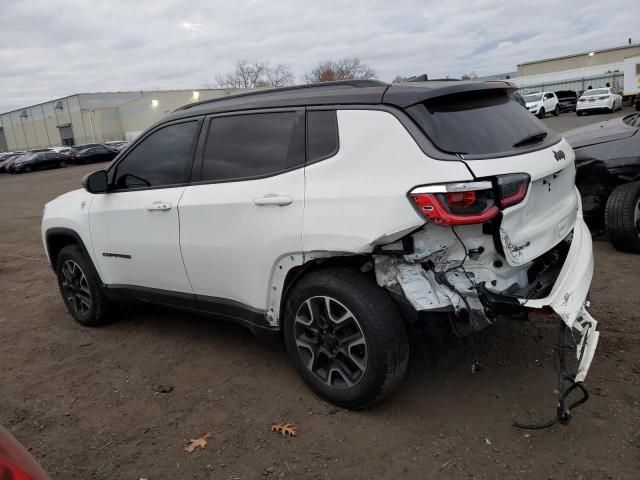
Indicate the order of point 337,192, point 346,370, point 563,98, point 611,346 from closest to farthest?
point 337,192
point 346,370
point 611,346
point 563,98

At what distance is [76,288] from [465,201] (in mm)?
3696

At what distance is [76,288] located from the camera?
486 centimetres

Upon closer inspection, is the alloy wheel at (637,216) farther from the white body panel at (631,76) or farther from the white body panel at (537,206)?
the white body panel at (631,76)

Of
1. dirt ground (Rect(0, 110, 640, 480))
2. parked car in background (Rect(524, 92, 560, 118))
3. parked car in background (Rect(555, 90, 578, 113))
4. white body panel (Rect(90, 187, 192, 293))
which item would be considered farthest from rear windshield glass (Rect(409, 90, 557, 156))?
parked car in background (Rect(555, 90, 578, 113))

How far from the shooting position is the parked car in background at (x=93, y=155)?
39094 millimetres

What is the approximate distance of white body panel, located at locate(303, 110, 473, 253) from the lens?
8.80ft

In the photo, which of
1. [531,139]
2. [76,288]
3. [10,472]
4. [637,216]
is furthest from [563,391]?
[76,288]

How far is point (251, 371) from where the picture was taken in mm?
3795

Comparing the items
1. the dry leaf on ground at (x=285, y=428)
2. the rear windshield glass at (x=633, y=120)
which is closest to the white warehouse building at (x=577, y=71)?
the rear windshield glass at (x=633, y=120)

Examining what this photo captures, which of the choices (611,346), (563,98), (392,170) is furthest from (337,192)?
(563,98)

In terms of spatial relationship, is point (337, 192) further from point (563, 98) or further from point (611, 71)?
point (611, 71)

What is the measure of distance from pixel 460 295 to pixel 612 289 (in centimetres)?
263

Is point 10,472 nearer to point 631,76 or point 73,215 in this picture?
point 73,215

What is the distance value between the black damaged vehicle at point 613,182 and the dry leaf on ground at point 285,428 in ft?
13.5
